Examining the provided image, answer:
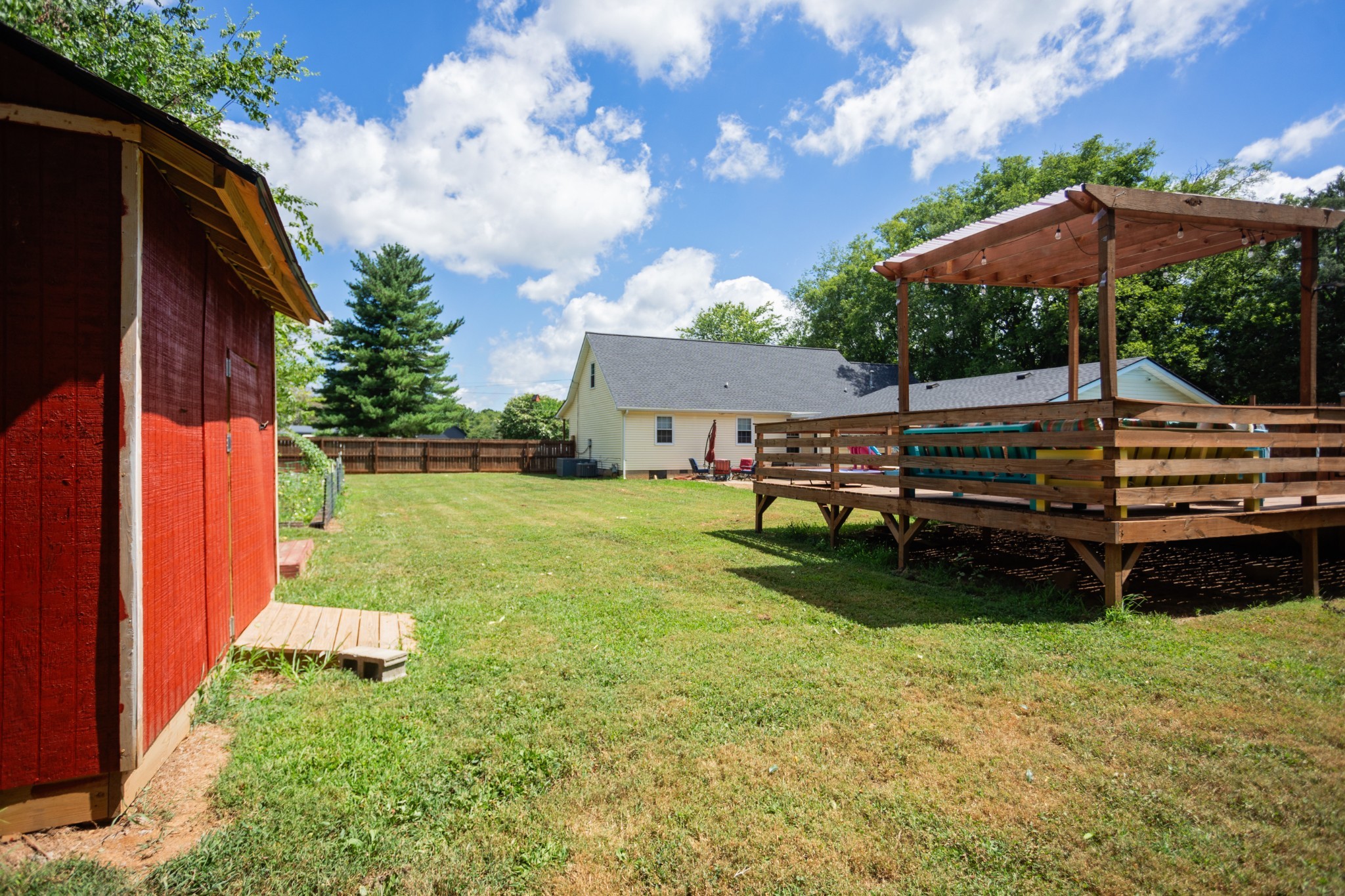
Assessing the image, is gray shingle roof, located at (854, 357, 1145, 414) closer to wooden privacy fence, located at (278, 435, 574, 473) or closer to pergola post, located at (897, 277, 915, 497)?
pergola post, located at (897, 277, 915, 497)

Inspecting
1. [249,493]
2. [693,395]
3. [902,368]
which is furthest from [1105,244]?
[693,395]

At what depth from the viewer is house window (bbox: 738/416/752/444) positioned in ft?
85.7

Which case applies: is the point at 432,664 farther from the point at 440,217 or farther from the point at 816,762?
the point at 440,217

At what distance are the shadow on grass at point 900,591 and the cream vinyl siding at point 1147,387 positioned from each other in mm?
12773

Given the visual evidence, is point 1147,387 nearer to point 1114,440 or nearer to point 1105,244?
point 1105,244

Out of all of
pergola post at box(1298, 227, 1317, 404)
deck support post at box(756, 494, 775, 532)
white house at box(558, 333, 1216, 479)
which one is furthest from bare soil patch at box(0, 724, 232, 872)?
white house at box(558, 333, 1216, 479)

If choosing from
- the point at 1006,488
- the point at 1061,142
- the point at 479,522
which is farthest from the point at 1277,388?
the point at 479,522

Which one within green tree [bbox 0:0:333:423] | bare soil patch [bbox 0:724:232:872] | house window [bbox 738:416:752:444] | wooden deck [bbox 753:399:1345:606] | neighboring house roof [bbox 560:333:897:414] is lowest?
bare soil patch [bbox 0:724:232:872]

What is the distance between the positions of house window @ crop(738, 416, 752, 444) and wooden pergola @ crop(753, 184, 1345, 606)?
1822 centimetres

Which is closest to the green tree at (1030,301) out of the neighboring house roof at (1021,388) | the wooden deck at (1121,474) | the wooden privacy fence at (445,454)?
the neighboring house roof at (1021,388)

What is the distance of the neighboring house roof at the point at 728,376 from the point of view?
83.3 ft

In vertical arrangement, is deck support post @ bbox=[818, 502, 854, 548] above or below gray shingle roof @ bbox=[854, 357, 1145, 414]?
below

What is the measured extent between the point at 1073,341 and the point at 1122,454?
398 cm

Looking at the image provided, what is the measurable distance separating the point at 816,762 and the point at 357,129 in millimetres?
16197
